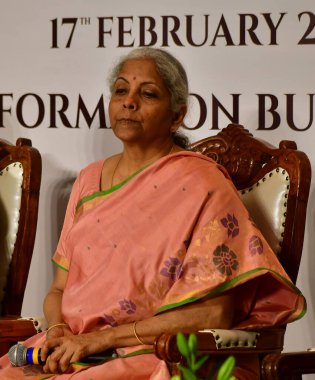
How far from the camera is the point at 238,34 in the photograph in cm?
282

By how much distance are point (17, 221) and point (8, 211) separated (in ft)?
0.15

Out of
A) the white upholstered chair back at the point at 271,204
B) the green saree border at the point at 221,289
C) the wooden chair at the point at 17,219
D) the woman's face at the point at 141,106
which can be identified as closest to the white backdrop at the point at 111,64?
the wooden chair at the point at 17,219

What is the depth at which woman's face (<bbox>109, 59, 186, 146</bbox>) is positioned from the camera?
7.72ft

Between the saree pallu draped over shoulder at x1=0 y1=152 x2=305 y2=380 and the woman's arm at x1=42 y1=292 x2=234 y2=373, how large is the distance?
3 cm

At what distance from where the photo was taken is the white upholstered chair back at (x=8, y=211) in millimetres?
2723

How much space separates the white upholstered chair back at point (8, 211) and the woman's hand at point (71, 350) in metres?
0.62

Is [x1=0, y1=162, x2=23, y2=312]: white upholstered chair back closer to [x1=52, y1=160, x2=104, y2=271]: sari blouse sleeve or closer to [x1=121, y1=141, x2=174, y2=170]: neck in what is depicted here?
[x1=52, y1=160, x2=104, y2=271]: sari blouse sleeve

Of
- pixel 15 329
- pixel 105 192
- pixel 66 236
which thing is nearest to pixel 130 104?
pixel 105 192

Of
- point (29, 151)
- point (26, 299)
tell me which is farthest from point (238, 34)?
point (26, 299)

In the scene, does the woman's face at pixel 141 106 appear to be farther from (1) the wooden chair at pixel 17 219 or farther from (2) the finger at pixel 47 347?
(2) the finger at pixel 47 347

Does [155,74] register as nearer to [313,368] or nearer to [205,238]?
[205,238]

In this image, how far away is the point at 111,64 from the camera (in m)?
2.92

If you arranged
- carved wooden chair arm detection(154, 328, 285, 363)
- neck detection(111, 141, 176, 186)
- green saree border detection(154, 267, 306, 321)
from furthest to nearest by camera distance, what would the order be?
neck detection(111, 141, 176, 186)
green saree border detection(154, 267, 306, 321)
carved wooden chair arm detection(154, 328, 285, 363)

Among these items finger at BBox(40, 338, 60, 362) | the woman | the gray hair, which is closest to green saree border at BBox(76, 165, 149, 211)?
the woman
